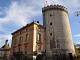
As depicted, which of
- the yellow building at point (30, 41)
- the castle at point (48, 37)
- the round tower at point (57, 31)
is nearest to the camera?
the yellow building at point (30, 41)

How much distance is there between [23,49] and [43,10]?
15734mm

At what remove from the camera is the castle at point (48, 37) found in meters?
29.7

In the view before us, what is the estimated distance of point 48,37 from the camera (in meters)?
32.5

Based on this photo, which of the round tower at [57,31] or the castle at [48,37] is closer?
the castle at [48,37]

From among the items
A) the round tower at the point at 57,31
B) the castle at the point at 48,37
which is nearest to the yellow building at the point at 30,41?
the castle at the point at 48,37

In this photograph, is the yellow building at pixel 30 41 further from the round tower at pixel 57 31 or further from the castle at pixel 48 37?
the round tower at pixel 57 31

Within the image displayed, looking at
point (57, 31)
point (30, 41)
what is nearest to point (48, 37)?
point (57, 31)

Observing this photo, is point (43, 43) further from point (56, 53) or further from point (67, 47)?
point (67, 47)

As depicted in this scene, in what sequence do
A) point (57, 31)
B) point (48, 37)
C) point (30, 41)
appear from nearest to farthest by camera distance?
point (30, 41), point (48, 37), point (57, 31)

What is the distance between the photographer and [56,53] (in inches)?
1187

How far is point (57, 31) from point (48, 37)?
11.4 feet

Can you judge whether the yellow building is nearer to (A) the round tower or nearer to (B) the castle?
(B) the castle

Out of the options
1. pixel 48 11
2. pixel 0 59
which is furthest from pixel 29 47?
pixel 0 59

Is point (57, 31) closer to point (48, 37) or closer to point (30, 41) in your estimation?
point (48, 37)
